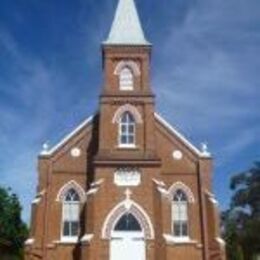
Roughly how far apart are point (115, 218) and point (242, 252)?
105ft

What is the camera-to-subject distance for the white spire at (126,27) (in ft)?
139

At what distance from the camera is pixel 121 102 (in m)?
40.4

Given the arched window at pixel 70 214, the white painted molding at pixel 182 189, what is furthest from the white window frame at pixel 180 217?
the arched window at pixel 70 214

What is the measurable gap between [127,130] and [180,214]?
21.0 ft

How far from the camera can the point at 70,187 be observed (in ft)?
131

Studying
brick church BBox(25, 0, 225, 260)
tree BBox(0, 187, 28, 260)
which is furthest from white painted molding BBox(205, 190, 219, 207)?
tree BBox(0, 187, 28, 260)

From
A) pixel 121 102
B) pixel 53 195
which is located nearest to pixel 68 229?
pixel 53 195

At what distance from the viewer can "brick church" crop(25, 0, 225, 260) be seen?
3656 cm

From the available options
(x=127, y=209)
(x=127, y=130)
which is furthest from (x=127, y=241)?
(x=127, y=130)

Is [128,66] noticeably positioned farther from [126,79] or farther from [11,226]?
[11,226]

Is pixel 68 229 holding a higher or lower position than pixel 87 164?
lower

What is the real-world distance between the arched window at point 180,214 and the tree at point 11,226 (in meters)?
23.0

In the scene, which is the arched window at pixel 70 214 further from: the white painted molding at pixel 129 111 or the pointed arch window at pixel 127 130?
the white painted molding at pixel 129 111

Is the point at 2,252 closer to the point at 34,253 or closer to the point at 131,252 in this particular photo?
the point at 34,253
